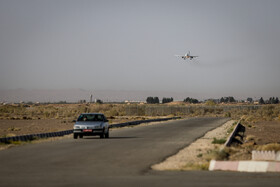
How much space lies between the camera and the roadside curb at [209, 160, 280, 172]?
14.8 meters

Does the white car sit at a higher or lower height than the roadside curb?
higher

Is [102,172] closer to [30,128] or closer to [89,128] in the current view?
[89,128]

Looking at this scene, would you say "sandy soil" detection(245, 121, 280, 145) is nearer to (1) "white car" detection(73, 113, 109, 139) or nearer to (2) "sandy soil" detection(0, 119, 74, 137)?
(1) "white car" detection(73, 113, 109, 139)

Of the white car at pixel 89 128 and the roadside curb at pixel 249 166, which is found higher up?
the white car at pixel 89 128

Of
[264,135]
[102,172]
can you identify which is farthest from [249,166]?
[264,135]

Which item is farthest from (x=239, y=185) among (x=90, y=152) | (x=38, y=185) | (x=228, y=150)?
(x=90, y=152)

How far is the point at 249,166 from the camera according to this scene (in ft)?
49.2

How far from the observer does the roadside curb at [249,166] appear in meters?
14.8

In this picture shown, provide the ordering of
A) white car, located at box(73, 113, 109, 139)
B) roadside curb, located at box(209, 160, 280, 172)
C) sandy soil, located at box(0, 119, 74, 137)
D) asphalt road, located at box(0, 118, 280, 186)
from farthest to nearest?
sandy soil, located at box(0, 119, 74, 137) < white car, located at box(73, 113, 109, 139) < roadside curb, located at box(209, 160, 280, 172) < asphalt road, located at box(0, 118, 280, 186)

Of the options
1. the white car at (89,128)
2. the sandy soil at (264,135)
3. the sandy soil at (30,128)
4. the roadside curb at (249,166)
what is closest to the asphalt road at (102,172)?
the roadside curb at (249,166)

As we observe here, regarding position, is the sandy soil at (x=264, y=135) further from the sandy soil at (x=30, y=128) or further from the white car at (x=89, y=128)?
the sandy soil at (x=30, y=128)

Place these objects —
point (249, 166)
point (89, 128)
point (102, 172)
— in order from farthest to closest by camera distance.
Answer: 1. point (89, 128)
2. point (102, 172)
3. point (249, 166)

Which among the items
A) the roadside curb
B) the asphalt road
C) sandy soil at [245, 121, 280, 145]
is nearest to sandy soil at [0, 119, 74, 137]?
sandy soil at [245, 121, 280, 145]

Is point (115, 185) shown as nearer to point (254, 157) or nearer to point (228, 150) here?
point (254, 157)
